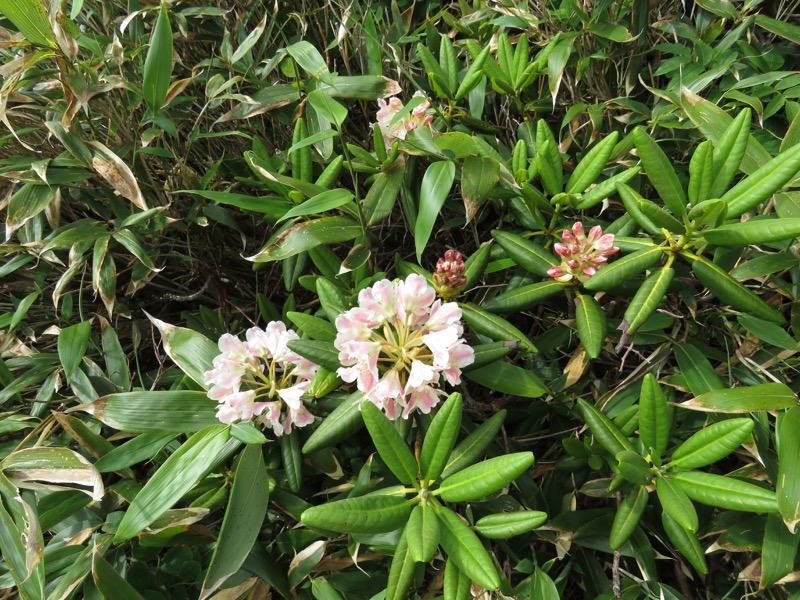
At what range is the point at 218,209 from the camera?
129 centimetres

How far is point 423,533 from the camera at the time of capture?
743mm

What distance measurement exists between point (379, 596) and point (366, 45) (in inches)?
44.9

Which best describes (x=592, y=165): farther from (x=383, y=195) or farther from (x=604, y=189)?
(x=383, y=195)

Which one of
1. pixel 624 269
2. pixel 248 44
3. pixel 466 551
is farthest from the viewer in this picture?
pixel 248 44

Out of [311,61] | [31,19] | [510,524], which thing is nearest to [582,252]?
[510,524]

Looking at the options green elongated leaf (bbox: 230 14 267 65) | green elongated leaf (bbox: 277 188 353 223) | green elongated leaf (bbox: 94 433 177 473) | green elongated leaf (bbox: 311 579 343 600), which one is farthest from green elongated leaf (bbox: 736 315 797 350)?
green elongated leaf (bbox: 230 14 267 65)

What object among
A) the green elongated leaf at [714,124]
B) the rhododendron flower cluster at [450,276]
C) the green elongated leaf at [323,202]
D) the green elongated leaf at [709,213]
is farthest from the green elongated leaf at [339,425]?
the green elongated leaf at [714,124]

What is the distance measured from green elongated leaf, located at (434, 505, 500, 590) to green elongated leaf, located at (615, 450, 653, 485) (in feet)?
0.73

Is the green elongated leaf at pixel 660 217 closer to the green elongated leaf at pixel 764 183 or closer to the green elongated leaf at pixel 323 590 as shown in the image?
the green elongated leaf at pixel 764 183

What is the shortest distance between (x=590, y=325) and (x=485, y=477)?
28cm

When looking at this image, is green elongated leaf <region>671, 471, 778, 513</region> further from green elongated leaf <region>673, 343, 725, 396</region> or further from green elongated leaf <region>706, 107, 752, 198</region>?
green elongated leaf <region>706, 107, 752, 198</region>

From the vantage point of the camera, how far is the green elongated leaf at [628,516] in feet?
2.75

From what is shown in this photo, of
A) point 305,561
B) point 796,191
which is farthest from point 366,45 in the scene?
point 305,561

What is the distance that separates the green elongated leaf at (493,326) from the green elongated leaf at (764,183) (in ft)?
1.13
